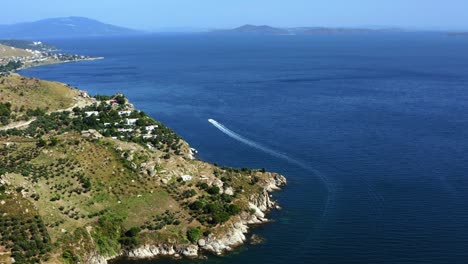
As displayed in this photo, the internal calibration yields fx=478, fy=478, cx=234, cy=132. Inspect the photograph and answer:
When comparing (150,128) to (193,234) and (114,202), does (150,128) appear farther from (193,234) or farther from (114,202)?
(193,234)

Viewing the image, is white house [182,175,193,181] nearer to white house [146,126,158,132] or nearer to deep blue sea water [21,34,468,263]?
deep blue sea water [21,34,468,263]

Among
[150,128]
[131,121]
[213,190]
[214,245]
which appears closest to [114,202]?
[213,190]

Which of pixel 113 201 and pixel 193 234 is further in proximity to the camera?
pixel 113 201

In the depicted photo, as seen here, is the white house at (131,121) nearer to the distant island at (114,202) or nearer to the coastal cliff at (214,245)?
the distant island at (114,202)

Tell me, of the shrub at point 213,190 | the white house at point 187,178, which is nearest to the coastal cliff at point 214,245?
the shrub at point 213,190

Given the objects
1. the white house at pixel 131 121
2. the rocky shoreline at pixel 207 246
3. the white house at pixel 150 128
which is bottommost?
the rocky shoreline at pixel 207 246

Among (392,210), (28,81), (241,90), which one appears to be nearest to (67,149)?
(392,210)

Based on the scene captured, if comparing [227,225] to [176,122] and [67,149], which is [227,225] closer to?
[67,149]

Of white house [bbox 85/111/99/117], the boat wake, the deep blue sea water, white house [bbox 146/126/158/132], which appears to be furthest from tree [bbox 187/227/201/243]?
white house [bbox 85/111/99/117]
